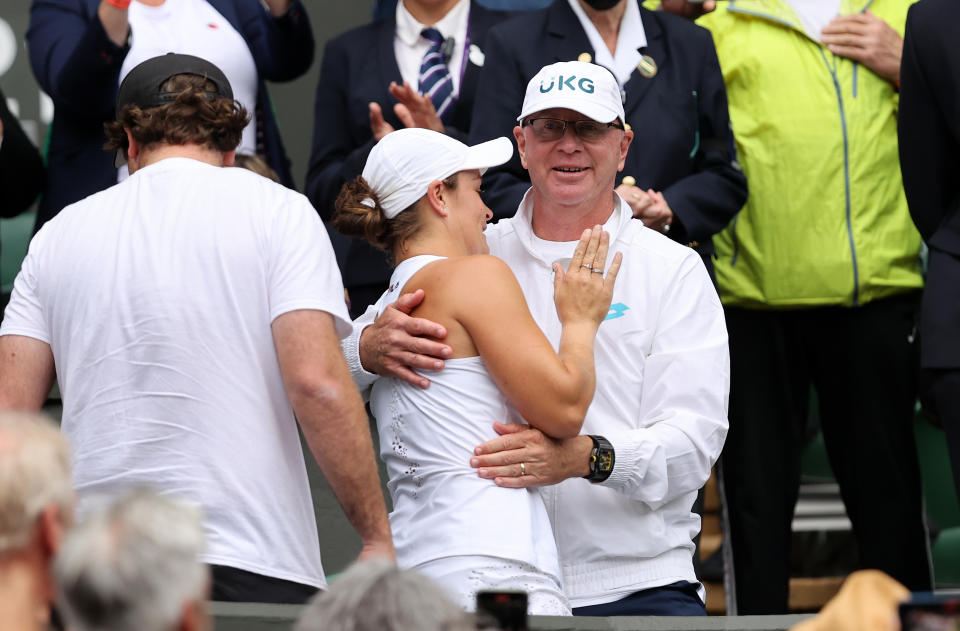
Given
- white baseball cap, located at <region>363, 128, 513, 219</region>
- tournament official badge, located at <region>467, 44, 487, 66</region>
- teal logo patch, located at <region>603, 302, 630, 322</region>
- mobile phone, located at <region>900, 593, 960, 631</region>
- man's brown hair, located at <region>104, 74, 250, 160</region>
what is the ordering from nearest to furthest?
mobile phone, located at <region>900, 593, 960, 631</region> < man's brown hair, located at <region>104, 74, 250, 160</region> < white baseball cap, located at <region>363, 128, 513, 219</region> < teal logo patch, located at <region>603, 302, 630, 322</region> < tournament official badge, located at <region>467, 44, 487, 66</region>

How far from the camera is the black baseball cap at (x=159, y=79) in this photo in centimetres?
285

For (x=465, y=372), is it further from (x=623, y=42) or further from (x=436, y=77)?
(x=436, y=77)

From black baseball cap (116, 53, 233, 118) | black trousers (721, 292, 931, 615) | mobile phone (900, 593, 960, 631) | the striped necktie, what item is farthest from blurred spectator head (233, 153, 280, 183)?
mobile phone (900, 593, 960, 631)

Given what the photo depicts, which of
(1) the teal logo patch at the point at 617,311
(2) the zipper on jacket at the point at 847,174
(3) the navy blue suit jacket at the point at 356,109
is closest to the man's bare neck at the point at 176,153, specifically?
(1) the teal logo patch at the point at 617,311

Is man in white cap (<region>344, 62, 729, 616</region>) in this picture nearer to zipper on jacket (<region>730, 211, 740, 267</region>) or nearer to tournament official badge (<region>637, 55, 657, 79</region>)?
tournament official badge (<region>637, 55, 657, 79</region>)

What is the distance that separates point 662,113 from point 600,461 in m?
1.51

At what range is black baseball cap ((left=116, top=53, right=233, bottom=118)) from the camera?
2848 mm

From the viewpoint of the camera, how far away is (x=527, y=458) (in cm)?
281

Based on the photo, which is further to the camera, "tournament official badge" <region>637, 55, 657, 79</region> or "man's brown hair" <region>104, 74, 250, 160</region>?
"tournament official badge" <region>637, 55, 657, 79</region>

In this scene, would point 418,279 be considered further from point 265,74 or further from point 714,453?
point 265,74

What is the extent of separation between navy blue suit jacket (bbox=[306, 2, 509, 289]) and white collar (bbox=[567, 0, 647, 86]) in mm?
415

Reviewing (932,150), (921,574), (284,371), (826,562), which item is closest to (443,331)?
(284,371)

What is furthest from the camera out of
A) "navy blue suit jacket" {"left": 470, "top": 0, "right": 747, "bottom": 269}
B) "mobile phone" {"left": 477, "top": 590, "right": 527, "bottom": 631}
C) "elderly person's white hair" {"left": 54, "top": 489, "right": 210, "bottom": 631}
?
"navy blue suit jacket" {"left": 470, "top": 0, "right": 747, "bottom": 269}

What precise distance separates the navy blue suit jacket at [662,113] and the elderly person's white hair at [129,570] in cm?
244
